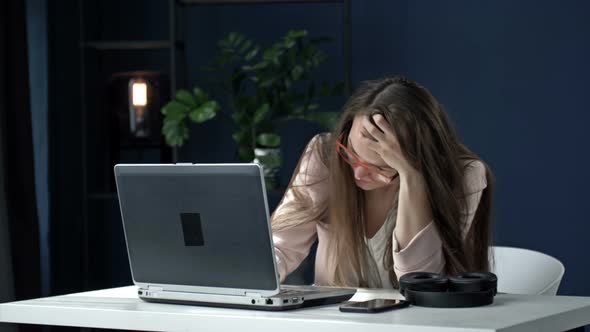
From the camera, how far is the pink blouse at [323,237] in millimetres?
1823

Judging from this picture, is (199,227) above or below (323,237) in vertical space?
above

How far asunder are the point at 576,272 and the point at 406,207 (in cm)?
175

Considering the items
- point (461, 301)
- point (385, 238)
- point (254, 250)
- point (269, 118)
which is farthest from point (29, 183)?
point (461, 301)

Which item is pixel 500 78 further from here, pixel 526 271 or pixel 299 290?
pixel 299 290

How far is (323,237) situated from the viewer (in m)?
2.12

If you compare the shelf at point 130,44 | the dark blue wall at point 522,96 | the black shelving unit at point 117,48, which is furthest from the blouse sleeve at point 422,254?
the shelf at point 130,44

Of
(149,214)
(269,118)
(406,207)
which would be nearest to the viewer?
(149,214)

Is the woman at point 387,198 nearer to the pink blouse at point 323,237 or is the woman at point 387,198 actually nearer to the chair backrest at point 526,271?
the pink blouse at point 323,237

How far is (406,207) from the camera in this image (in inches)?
71.6

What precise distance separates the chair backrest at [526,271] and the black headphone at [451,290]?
80 centimetres

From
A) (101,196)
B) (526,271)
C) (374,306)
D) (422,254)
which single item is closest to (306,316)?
(374,306)

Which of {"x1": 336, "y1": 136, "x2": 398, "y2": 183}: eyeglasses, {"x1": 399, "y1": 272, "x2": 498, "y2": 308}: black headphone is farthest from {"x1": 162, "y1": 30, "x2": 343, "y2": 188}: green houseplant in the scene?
{"x1": 399, "y1": 272, "x2": 498, "y2": 308}: black headphone

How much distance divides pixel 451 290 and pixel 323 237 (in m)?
0.63

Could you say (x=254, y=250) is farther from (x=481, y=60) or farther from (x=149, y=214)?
(x=481, y=60)
